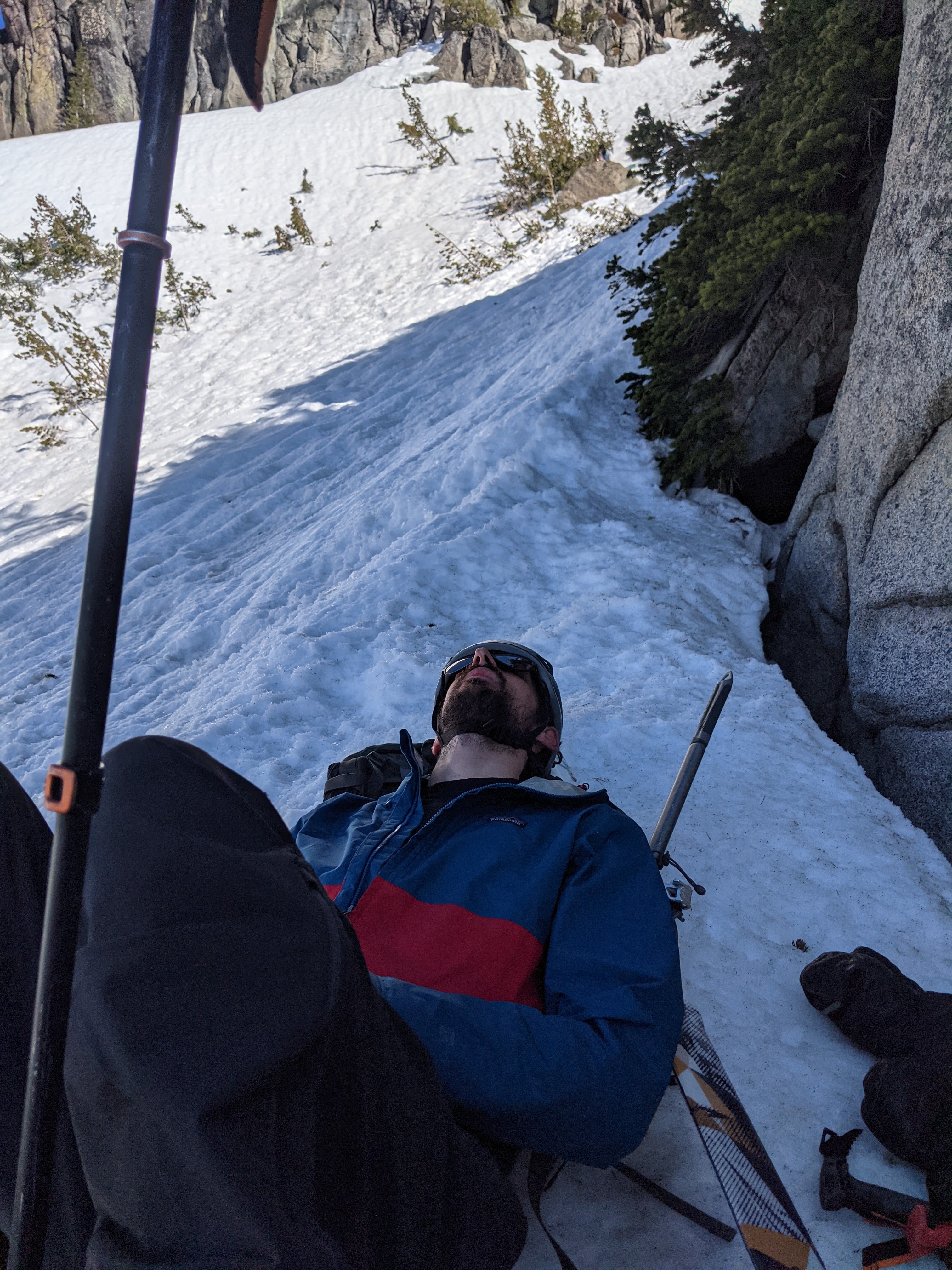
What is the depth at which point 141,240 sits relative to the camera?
2.85 ft

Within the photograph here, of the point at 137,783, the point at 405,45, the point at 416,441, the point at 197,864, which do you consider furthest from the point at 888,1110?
the point at 405,45

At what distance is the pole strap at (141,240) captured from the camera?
863 mm

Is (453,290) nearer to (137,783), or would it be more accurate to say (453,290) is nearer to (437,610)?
(437,610)

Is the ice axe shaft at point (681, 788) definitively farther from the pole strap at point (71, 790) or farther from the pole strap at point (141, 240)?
the pole strap at point (141, 240)

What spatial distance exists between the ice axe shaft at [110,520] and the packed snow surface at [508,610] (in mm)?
1587

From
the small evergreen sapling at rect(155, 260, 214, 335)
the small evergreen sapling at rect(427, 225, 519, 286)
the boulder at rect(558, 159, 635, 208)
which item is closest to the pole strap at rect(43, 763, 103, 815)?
the small evergreen sapling at rect(427, 225, 519, 286)

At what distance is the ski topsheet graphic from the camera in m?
1.70

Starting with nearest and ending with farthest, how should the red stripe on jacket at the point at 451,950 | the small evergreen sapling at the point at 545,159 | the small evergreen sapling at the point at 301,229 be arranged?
the red stripe on jacket at the point at 451,950 < the small evergreen sapling at the point at 545,159 < the small evergreen sapling at the point at 301,229

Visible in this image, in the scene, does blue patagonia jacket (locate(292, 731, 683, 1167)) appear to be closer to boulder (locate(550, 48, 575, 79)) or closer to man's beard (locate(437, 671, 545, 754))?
man's beard (locate(437, 671, 545, 754))

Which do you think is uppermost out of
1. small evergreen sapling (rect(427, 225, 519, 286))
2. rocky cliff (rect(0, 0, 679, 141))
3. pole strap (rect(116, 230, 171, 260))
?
rocky cliff (rect(0, 0, 679, 141))

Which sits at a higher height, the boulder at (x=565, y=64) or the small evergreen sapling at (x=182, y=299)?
the boulder at (x=565, y=64)

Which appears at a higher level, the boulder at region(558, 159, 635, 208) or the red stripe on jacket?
the boulder at region(558, 159, 635, 208)

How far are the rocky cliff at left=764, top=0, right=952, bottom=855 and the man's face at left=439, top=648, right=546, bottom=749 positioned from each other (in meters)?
2.05

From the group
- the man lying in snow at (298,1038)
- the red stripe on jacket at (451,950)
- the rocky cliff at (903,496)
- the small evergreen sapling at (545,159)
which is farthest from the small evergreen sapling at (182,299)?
the man lying in snow at (298,1038)
